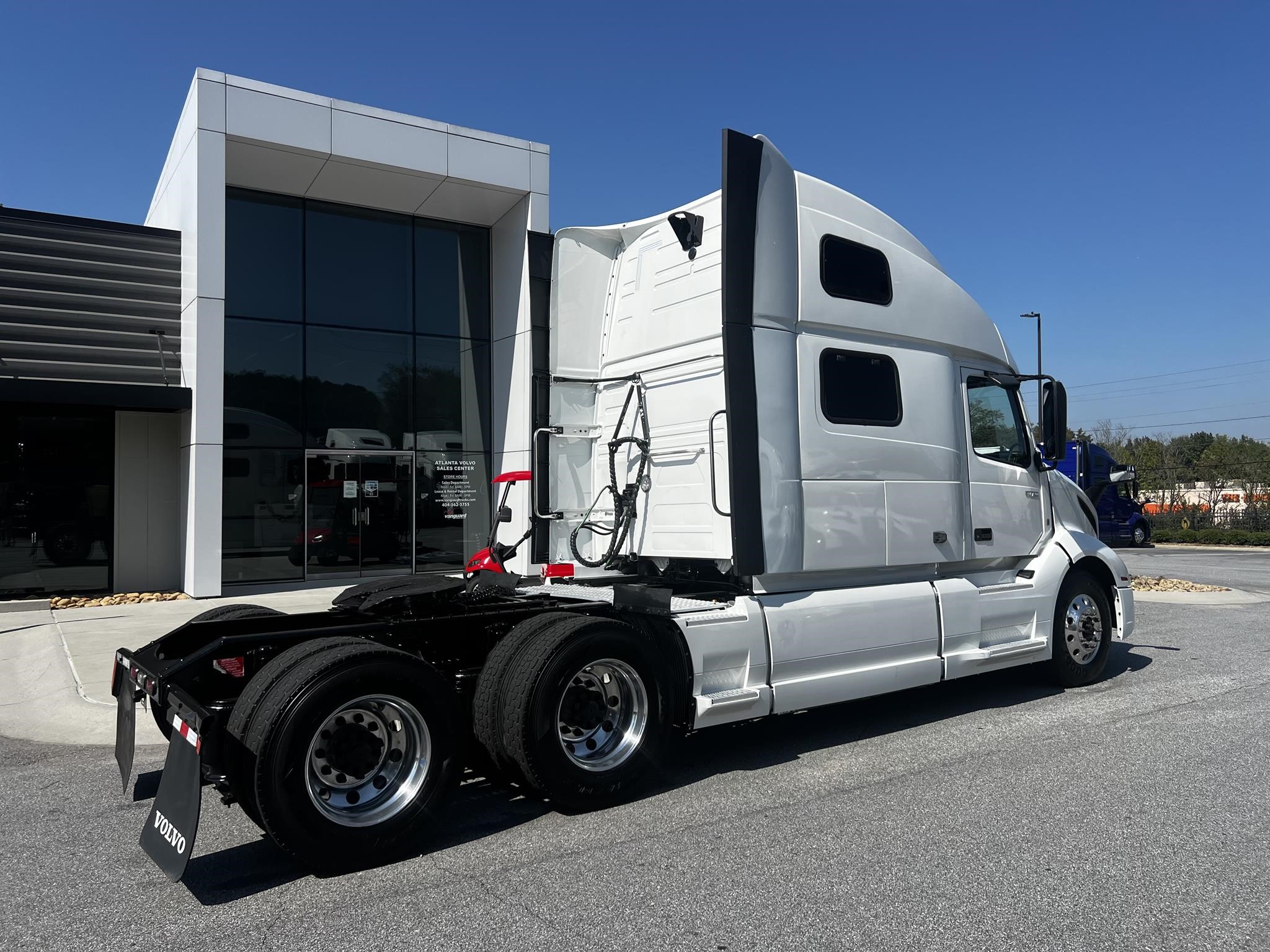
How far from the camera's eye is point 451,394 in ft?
60.4

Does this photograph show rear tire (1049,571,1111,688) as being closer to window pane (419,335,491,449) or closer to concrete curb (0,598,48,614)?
window pane (419,335,491,449)

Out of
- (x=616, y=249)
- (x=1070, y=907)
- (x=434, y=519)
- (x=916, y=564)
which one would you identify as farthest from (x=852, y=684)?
(x=434, y=519)

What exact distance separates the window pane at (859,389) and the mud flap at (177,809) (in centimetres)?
416

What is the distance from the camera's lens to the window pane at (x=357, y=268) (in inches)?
677

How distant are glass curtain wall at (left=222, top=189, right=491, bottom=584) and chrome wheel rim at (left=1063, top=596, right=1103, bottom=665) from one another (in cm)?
1250

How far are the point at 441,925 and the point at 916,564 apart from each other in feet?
14.5

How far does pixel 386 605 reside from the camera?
5.51 m

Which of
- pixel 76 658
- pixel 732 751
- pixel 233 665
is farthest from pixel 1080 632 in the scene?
pixel 76 658

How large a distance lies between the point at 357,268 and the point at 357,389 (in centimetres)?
235

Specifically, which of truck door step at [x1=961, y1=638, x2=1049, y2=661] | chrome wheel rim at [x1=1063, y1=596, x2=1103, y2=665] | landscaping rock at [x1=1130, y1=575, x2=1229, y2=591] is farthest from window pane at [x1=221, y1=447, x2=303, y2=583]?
landscaping rock at [x1=1130, y1=575, x2=1229, y2=591]

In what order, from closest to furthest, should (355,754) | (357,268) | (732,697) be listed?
(355,754), (732,697), (357,268)

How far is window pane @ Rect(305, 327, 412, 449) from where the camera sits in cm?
1695

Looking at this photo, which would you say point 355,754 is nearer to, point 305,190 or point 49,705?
point 49,705

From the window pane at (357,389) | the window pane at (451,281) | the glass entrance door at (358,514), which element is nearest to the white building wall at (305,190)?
the window pane at (451,281)
